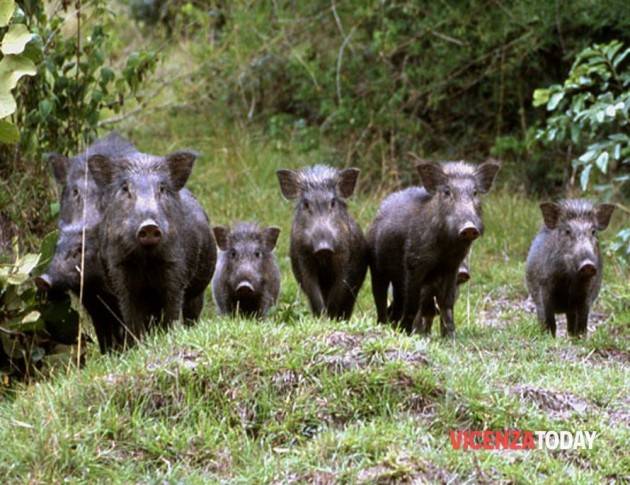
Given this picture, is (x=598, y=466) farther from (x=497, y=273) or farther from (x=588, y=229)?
(x=497, y=273)

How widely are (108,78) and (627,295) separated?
4.82 metres

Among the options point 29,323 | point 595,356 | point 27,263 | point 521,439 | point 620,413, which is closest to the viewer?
point 521,439

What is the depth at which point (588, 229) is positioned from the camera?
9.24m

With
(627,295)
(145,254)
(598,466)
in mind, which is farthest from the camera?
(627,295)

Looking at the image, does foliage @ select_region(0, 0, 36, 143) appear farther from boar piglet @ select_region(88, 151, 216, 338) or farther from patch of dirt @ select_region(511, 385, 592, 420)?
patch of dirt @ select_region(511, 385, 592, 420)

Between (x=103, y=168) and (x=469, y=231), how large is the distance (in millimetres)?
2484

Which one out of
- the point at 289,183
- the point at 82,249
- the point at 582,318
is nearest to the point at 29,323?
the point at 82,249

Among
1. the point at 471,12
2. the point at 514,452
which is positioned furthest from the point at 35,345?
the point at 471,12

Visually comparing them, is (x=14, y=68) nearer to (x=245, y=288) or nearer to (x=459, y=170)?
(x=245, y=288)

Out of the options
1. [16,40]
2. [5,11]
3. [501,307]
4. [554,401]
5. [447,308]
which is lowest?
[501,307]

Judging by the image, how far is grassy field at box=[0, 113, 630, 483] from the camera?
5562 millimetres

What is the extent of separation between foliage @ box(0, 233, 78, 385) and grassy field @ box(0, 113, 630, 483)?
1.14 feet

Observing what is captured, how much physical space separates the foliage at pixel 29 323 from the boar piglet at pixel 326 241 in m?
1.78

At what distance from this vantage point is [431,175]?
8961mm
